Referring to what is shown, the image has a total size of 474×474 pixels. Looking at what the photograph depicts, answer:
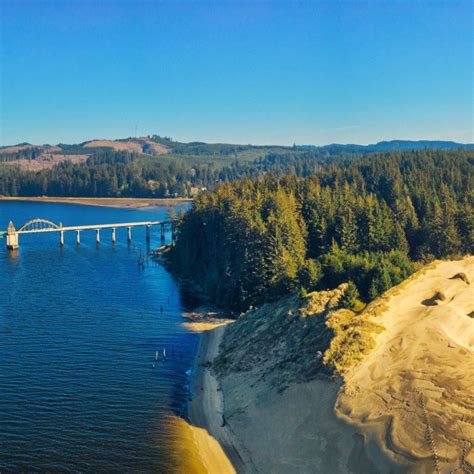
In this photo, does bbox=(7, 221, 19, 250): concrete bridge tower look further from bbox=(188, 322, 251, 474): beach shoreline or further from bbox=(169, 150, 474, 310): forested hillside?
bbox=(188, 322, 251, 474): beach shoreline

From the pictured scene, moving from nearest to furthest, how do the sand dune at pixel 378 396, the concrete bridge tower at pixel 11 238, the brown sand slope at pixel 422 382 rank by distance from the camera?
the brown sand slope at pixel 422 382 < the sand dune at pixel 378 396 < the concrete bridge tower at pixel 11 238

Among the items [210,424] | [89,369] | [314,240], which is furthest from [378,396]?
[314,240]

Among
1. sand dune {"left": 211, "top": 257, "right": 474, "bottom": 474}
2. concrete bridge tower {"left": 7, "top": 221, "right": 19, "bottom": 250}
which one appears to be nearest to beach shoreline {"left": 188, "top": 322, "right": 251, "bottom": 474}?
sand dune {"left": 211, "top": 257, "right": 474, "bottom": 474}

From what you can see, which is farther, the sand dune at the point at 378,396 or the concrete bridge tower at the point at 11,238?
the concrete bridge tower at the point at 11,238

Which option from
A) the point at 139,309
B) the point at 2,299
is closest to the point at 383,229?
the point at 139,309

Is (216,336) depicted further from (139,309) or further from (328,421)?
(328,421)

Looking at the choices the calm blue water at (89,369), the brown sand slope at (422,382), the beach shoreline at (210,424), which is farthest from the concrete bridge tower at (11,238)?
the brown sand slope at (422,382)

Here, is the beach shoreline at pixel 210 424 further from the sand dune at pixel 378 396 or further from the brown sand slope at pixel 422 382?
the brown sand slope at pixel 422 382

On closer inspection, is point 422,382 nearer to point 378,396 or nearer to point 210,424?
point 378,396
